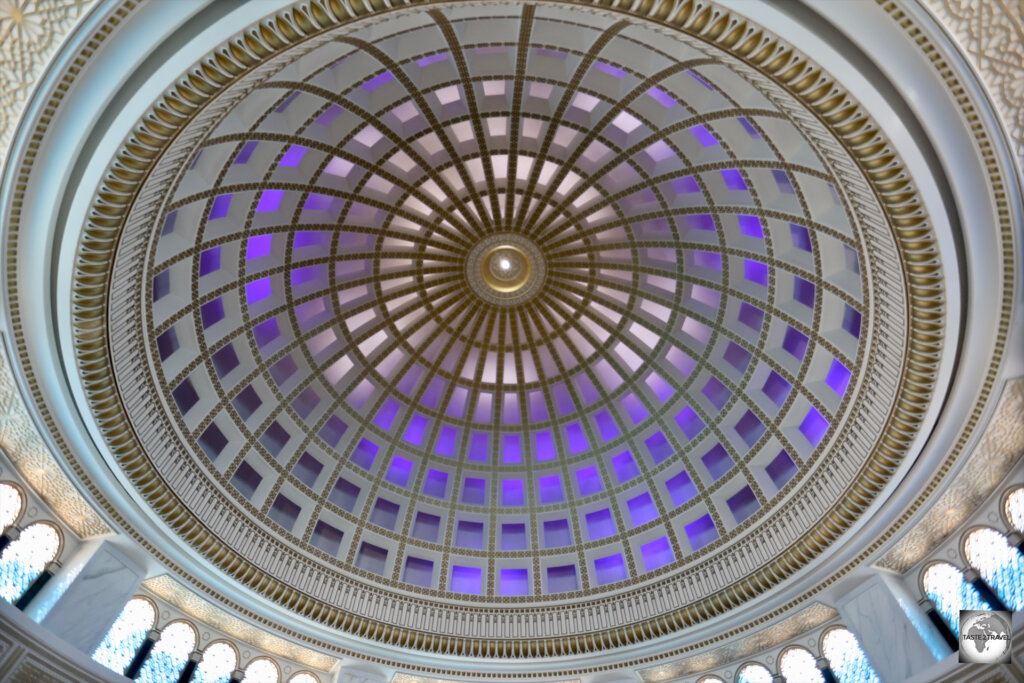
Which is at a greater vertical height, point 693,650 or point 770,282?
point 770,282

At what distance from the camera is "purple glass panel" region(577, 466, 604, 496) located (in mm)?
23922

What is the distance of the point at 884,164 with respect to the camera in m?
11.5

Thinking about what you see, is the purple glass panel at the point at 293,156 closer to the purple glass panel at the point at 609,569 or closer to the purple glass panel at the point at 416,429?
the purple glass panel at the point at 416,429

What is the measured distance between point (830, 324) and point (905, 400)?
Result: 14.0 ft

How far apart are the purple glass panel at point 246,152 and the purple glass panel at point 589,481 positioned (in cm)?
1548

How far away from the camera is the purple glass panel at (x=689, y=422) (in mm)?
22500

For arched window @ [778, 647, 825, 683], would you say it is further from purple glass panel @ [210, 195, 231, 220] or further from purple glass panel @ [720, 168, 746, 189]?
purple glass panel @ [210, 195, 231, 220]

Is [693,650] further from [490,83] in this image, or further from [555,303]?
[490,83]

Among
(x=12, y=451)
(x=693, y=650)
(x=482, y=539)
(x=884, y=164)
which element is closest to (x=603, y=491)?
(x=482, y=539)

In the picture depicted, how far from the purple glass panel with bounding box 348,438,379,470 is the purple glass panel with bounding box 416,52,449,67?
42.3 feet

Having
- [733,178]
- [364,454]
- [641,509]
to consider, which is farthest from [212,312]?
[733,178]

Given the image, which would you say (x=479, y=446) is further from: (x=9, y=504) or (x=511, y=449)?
(x=9, y=504)

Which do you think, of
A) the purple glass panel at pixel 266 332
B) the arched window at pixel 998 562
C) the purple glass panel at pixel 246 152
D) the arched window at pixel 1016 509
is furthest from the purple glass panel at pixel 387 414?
the arched window at pixel 1016 509

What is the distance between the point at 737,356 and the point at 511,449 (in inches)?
361
